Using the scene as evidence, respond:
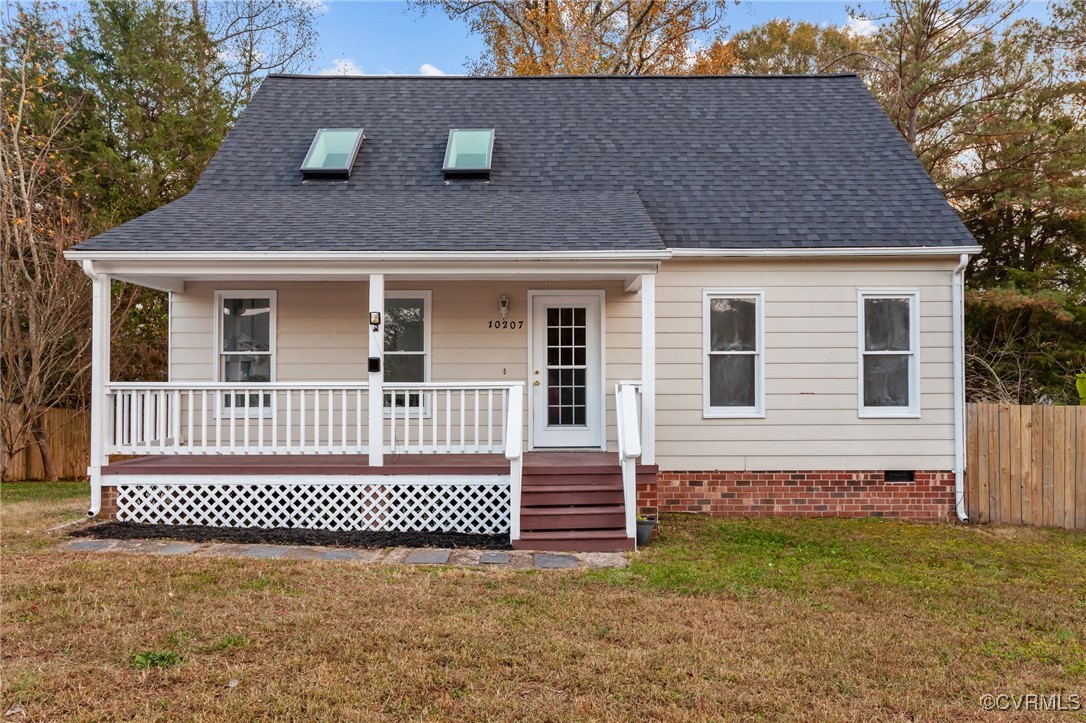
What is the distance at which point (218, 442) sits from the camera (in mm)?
8281

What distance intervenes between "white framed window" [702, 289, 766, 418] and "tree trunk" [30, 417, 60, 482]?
12401 millimetres

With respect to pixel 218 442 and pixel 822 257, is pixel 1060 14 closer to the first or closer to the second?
pixel 822 257

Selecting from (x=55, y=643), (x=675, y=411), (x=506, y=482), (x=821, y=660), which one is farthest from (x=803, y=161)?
(x=55, y=643)

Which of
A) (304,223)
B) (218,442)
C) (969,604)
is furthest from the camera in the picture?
(304,223)

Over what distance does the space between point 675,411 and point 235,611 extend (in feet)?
19.1

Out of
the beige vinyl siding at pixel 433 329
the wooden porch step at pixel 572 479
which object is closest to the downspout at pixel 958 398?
the beige vinyl siding at pixel 433 329

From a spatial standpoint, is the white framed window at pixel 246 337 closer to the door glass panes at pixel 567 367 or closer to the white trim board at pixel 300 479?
the white trim board at pixel 300 479

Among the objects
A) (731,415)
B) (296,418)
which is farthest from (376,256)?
(731,415)

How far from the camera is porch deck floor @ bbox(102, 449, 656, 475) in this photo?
833cm

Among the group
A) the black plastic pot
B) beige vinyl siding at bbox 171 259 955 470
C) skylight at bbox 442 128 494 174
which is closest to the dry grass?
the black plastic pot

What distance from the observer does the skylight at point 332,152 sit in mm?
10508

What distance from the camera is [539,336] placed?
9992 millimetres

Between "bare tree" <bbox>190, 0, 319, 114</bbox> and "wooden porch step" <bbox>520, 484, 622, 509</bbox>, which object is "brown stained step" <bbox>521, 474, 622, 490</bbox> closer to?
"wooden porch step" <bbox>520, 484, 622, 509</bbox>

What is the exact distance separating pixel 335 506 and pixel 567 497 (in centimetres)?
248
